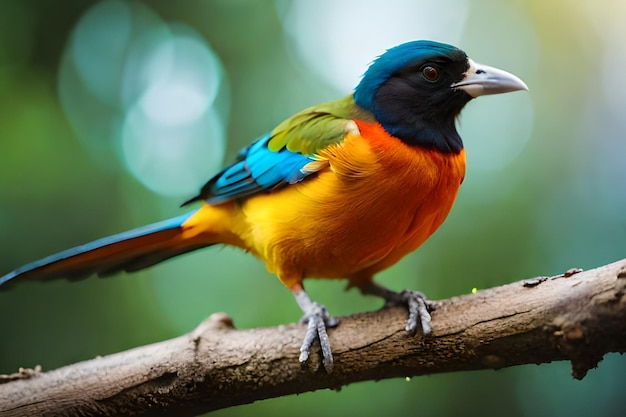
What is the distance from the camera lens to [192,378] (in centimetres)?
245

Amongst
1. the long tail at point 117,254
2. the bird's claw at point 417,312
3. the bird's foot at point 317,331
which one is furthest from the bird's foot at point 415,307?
the long tail at point 117,254

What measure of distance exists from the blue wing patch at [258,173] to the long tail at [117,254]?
230 millimetres

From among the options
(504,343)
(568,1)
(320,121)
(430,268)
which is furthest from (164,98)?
(504,343)

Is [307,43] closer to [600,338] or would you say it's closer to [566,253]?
[566,253]

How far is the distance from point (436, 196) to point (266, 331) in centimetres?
96

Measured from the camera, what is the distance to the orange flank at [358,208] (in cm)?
247

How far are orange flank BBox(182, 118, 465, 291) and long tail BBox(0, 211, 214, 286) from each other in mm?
558

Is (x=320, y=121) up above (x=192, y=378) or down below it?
above

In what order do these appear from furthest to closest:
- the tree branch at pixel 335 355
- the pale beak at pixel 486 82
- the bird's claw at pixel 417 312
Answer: the pale beak at pixel 486 82, the bird's claw at pixel 417 312, the tree branch at pixel 335 355

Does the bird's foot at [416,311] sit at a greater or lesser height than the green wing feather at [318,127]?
lesser

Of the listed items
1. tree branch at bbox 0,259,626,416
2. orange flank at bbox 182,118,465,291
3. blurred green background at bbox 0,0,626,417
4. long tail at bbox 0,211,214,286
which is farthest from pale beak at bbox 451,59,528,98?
long tail at bbox 0,211,214,286

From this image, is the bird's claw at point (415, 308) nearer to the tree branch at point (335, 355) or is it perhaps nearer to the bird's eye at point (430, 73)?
the tree branch at point (335, 355)

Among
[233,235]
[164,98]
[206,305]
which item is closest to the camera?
[233,235]

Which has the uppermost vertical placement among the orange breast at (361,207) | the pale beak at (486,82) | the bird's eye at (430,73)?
the bird's eye at (430,73)
